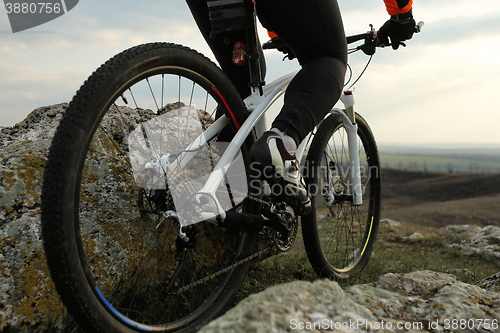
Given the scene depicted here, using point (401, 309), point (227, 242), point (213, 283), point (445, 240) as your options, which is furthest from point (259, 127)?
point (445, 240)

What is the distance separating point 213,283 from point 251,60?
1.41 metres

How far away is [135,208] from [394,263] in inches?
129

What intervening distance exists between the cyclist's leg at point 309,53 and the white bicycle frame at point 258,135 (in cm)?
25

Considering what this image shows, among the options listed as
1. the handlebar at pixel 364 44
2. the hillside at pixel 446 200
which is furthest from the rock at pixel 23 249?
the hillside at pixel 446 200

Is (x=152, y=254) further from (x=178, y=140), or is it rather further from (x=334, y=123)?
(x=334, y=123)

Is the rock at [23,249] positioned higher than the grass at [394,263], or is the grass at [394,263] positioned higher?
the rock at [23,249]

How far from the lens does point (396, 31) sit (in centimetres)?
247

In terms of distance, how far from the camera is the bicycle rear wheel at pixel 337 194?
8.27 feet

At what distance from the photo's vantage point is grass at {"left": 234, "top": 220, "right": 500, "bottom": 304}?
9.01 feet

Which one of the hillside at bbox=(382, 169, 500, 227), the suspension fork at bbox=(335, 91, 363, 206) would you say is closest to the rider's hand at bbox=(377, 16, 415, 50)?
the suspension fork at bbox=(335, 91, 363, 206)

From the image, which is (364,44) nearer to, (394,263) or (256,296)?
(256,296)

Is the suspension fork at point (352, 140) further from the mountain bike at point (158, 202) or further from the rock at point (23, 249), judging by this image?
the rock at point (23, 249)

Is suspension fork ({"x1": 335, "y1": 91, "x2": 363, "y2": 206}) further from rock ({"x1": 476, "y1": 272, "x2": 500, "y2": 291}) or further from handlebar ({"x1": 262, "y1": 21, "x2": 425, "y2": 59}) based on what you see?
rock ({"x1": 476, "y1": 272, "x2": 500, "y2": 291})

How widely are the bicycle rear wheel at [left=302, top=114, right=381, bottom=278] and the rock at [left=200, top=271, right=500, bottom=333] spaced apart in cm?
73
